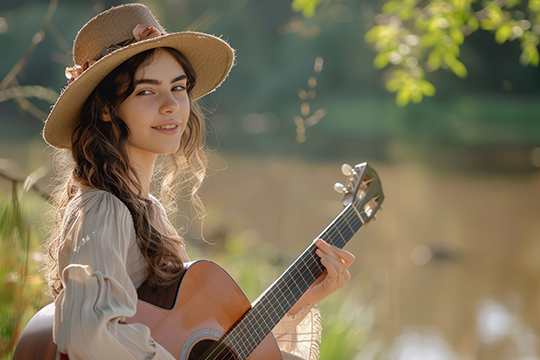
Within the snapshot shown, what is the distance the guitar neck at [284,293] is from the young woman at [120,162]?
0.06 meters

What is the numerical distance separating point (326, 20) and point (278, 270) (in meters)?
8.20

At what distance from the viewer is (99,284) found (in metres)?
1.38

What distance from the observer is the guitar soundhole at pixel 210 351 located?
5.49ft

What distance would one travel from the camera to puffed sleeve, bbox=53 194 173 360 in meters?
1.33

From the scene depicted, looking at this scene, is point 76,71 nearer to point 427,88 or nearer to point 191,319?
point 191,319

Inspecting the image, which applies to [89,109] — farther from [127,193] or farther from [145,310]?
[145,310]

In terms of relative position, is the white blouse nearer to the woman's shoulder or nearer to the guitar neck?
the woman's shoulder

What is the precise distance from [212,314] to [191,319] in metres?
0.09

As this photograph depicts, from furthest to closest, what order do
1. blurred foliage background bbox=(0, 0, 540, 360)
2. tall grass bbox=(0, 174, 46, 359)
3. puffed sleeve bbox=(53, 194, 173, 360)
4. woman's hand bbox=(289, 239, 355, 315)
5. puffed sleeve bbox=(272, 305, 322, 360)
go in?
blurred foliage background bbox=(0, 0, 540, 360) → tall grass bbox=(0, 174, 46, 359) → puffed sleeve bbox=(272, 305, 322, 360) → woman's hand bbox=(289, 239, 355, 315) → puffed sleeve bbox=(53, 194, 173, 360)

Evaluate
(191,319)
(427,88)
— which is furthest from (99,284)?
(427,88)

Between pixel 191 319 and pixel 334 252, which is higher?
pixel 334 252

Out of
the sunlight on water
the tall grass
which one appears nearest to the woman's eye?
the tall grass

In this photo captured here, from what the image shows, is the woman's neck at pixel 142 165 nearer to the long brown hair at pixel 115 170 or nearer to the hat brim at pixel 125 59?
the long brown hair at pixel 115 170

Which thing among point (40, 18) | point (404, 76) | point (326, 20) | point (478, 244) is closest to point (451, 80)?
point (326, 20)
